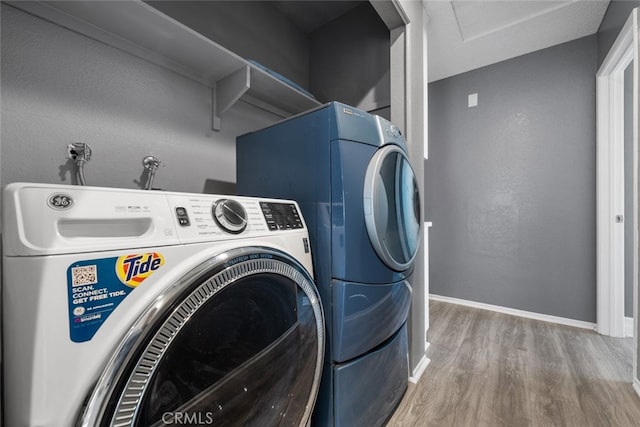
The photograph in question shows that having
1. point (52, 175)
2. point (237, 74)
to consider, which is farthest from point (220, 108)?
point (52, 175)

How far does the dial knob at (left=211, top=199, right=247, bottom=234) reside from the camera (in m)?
0.64

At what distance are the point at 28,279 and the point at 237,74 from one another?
1246 mm

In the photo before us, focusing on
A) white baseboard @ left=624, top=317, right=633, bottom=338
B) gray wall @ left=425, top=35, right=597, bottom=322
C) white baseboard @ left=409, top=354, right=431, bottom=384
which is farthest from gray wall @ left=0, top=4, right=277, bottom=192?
white baseboard @ left=624, top=317, right=633, bottom=338

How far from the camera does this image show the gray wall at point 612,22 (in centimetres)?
160

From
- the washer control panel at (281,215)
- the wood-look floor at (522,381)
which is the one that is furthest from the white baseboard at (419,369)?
the washer control panel at (281,215)

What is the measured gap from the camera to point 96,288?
1.42ft

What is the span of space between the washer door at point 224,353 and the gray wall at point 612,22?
8.01 feet

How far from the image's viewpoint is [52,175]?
3.14 ft

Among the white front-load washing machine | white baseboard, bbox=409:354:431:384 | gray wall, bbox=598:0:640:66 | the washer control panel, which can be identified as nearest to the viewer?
the white front-load washing machine

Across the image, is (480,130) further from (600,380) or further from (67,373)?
(67,373)

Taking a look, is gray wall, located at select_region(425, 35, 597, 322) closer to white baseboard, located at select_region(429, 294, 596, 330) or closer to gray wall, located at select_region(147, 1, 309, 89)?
white baseboard, located at select_region(429, 294, 596, 330)

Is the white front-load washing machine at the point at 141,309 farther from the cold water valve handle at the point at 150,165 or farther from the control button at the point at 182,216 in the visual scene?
the cold water valve handle at the point at 150,165

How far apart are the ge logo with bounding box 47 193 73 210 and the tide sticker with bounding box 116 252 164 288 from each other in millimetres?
119

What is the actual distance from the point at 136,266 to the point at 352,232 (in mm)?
623
